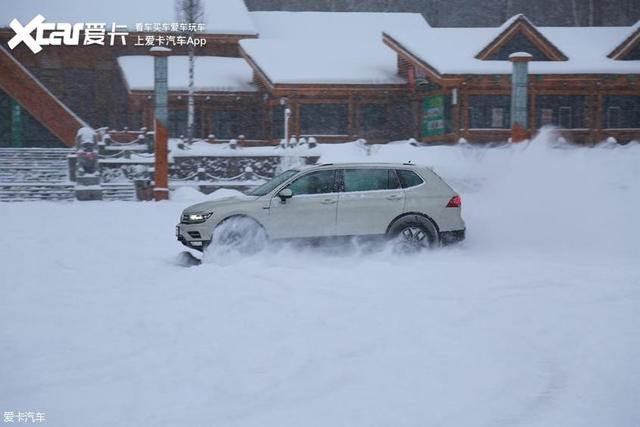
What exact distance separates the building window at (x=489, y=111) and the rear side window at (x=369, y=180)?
2439cm

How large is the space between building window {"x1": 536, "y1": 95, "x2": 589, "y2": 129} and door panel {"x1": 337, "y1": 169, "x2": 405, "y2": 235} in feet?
84.5

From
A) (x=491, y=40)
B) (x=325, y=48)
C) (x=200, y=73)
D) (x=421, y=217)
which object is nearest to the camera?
(x=421, y=217)

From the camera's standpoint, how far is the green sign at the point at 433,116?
109 ft

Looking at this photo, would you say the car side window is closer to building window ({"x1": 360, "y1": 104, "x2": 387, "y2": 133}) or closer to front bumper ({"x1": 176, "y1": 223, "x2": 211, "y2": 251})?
front bumper ({"x1": 176, "y1": 223, "x2": 211, "y2": 251})

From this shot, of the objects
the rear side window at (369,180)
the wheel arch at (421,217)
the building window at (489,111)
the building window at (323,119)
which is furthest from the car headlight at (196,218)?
the building window at (489,111)

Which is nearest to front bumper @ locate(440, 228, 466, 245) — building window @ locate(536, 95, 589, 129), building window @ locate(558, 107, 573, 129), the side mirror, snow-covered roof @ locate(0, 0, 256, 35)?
the side mirror

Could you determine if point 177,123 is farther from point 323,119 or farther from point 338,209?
point 338,209

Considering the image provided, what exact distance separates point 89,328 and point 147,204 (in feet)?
46.5

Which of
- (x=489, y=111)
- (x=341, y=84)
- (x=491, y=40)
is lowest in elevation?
(x=489, y=111)

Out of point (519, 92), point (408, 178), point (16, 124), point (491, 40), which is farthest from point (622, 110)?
point (408, 178)

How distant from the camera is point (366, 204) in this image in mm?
11898

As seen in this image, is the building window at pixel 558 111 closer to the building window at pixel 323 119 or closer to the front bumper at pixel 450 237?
the building window at pixel 323 119

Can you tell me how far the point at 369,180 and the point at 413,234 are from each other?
1015mm

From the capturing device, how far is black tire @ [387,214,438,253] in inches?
470
